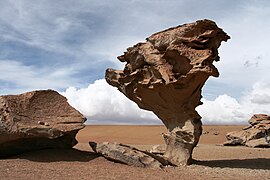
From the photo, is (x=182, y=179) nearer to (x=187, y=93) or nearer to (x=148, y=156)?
(x=148, y=156)

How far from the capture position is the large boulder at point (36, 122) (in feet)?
50.2

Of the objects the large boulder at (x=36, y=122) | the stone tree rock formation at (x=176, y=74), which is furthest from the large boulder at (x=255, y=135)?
the large boulder at (x=36, y=122)

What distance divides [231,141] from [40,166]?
923 inches

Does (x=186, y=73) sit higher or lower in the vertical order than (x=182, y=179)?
higher

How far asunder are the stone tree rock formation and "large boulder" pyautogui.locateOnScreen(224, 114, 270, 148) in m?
15.9

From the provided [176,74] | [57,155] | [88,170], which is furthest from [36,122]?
[176,74]

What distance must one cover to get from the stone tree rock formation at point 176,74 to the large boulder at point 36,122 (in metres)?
3.38

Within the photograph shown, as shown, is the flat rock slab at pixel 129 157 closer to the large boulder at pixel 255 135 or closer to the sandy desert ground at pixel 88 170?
the sandy desert ground at pixel 88 170

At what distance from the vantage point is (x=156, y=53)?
16641 mm

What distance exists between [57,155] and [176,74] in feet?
21.0

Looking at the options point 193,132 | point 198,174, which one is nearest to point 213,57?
point 193,132

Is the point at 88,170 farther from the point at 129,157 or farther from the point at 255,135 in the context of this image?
the point at 255,135

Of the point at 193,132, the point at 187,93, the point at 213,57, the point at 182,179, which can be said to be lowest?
the point at 182,179

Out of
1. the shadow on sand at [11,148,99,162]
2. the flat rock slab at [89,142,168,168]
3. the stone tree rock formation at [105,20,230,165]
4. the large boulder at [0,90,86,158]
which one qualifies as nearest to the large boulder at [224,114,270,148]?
the stone tree rock formation at [105,20,230,165]
